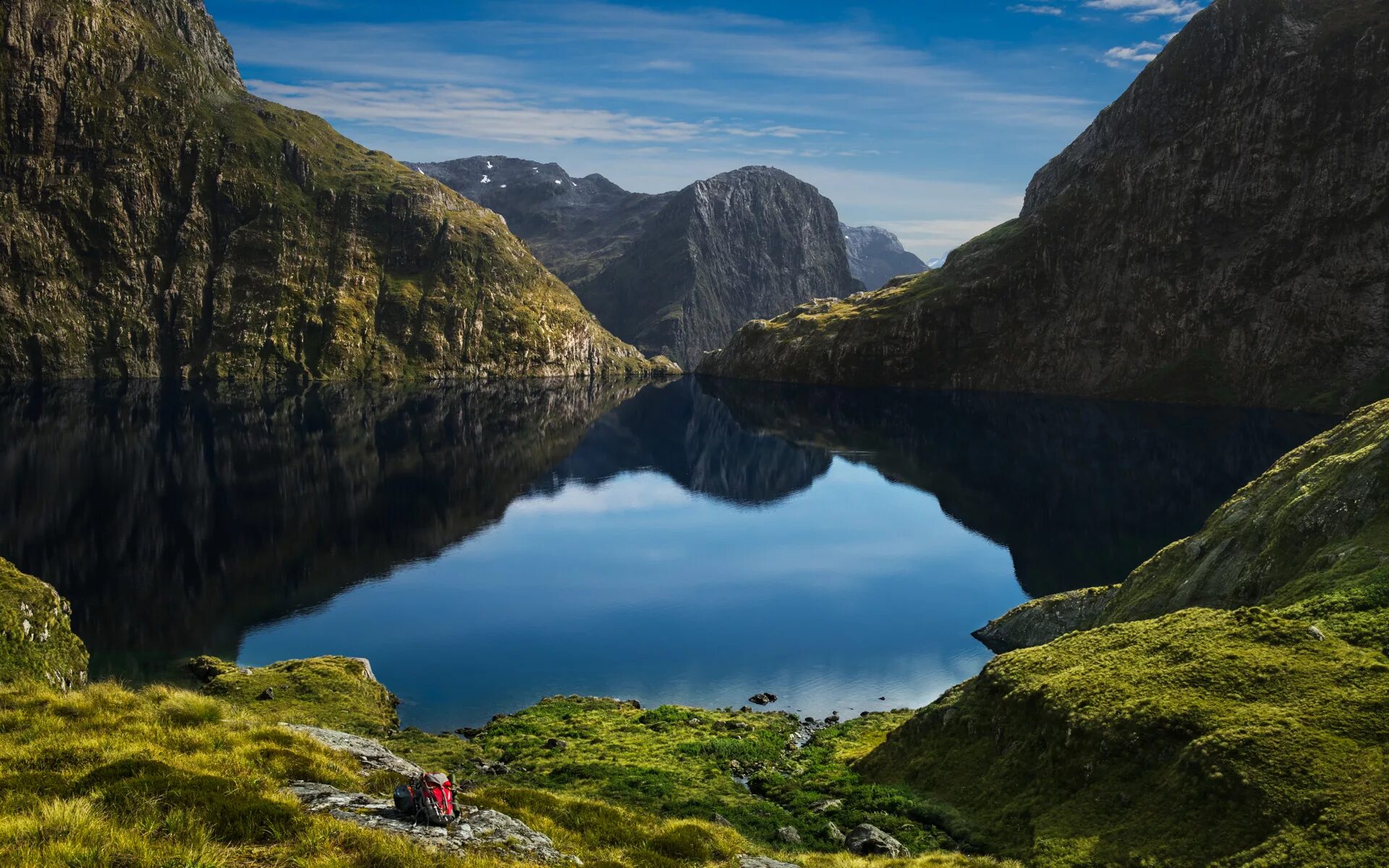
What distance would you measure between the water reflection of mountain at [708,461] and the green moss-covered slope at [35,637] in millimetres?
82378

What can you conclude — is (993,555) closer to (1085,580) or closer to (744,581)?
(1085,580)

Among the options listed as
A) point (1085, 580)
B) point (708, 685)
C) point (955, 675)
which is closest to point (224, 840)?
point (708, 685)

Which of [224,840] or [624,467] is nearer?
[224,840]

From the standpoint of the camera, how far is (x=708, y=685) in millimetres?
52594

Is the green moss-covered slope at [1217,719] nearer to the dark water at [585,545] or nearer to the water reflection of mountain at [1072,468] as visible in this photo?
the dark water at [585,545]

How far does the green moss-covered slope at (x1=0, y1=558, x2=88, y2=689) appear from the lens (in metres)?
34.1

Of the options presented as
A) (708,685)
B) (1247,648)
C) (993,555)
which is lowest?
(708,685)

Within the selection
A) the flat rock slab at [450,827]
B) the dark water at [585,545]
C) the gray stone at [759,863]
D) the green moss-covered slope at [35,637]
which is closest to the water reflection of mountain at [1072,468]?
the dark water at [585,545]

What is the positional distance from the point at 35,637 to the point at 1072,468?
12538cm

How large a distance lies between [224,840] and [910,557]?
75.7 meters

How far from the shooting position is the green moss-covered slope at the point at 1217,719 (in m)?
20.8

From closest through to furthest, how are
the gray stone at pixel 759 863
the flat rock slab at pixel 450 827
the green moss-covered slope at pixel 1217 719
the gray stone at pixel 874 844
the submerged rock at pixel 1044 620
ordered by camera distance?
the flat rock slab at pixel 450 827, the green moss-covered slope at pixel 1217 719, the gray stone at pixel 759 863, the gray stone at pixel 874 844, the submerged rock at pixel 1044 620

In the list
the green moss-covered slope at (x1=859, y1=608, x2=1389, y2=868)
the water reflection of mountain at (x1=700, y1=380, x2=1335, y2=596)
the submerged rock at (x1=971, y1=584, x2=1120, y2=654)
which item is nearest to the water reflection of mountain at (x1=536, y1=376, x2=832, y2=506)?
the water reflection of mountain at (x1=700, y1=380, x2=1335, y2=596)

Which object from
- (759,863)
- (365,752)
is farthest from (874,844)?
(365,752)
